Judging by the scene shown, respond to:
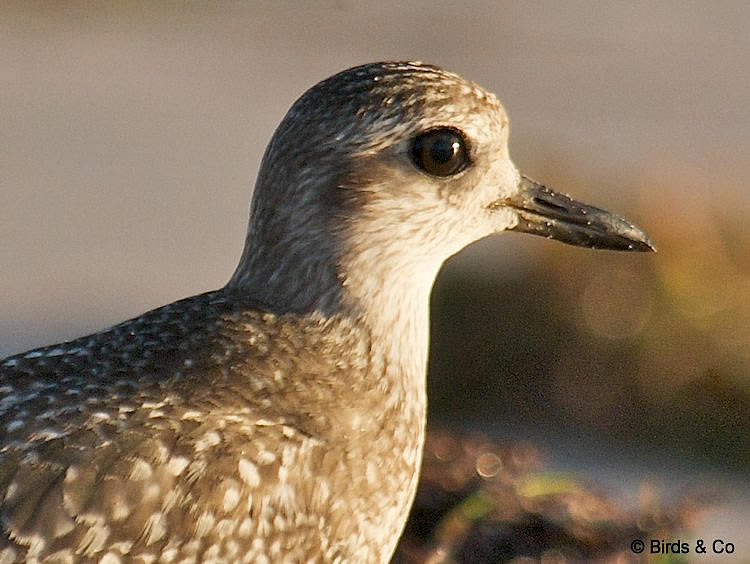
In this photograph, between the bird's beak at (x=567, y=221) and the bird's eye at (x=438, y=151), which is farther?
the bird's beak at (x=567, y=221)

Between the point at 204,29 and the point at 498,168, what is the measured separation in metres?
9.99

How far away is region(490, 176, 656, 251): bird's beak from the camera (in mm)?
6867

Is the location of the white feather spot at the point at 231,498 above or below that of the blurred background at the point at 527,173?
above

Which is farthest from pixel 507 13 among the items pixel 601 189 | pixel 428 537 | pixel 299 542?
pixel 299 542

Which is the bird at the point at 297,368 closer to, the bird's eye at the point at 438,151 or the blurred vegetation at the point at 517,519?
the bird's eye at the point at 438,151

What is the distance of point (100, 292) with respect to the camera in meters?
12.2

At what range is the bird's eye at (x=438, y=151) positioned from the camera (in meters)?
6.46

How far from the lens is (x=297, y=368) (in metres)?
6.38

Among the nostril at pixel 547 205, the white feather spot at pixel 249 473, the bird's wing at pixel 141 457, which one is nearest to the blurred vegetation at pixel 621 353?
the nostril at pixel 547 205

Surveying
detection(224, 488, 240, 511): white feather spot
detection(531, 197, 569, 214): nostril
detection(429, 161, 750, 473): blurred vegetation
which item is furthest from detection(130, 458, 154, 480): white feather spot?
detection(429, 161, 750, 473): blurred vegetation

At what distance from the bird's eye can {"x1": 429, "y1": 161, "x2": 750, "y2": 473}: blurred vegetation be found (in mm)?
4004

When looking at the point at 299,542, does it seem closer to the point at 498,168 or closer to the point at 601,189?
the point at 498,168

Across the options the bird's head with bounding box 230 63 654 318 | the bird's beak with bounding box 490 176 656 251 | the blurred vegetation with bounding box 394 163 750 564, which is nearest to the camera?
the bird's head with bounding box 230 63 654 318

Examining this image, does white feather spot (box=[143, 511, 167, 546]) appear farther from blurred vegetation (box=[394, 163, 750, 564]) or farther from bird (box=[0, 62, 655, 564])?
blurred vegetation (box=[394, 163, 750, 564])
